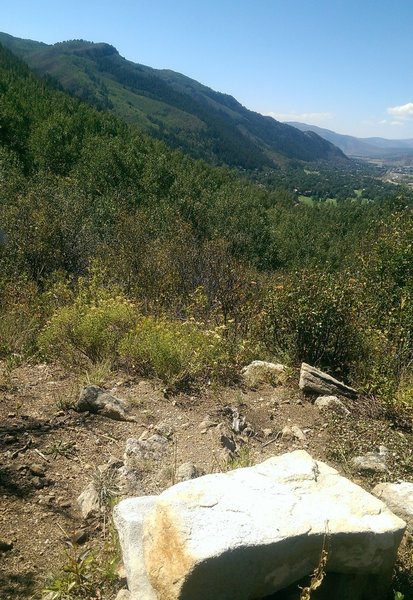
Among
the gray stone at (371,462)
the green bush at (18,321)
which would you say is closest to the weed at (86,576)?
the gray stone at (371,462)

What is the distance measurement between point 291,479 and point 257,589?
76cm

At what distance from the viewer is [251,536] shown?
253 centimetres

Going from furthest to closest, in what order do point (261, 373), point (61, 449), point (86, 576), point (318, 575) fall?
point (261, 373)
point (61, 449)
point (86, 576)
point (318, 575)

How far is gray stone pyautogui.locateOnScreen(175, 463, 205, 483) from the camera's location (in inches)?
158

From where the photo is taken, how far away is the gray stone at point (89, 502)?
12.3 feet

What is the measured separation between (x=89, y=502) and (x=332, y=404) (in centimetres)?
323

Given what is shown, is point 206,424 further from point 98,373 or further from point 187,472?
point 98,373

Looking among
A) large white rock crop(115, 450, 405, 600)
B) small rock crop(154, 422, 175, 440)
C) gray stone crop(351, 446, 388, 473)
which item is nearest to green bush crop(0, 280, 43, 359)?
small rock crop(154, 422, 175, 440)

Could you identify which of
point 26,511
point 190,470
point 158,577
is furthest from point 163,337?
point 158,577

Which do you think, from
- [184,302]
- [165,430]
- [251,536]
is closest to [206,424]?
[165,430]

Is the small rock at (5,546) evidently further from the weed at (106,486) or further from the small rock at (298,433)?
the small rock at (298,433)

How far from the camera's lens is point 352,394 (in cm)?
632

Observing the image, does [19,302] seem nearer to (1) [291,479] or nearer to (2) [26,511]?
(2) [26,511]

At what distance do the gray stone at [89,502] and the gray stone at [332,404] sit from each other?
9.98ft
